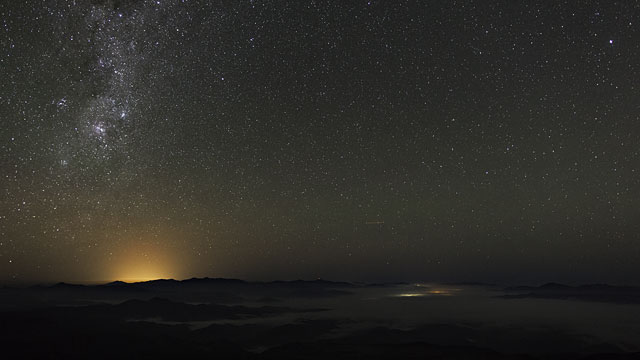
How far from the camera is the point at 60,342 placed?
192ft

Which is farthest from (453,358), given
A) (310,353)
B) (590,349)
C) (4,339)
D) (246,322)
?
(4,339)

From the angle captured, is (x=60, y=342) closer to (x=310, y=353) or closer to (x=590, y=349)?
(x=310, y=353)

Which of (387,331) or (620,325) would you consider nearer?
(387,331)

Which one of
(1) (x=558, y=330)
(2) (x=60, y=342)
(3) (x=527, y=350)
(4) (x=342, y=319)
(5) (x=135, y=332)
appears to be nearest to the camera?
(3) (x=527, y=350)

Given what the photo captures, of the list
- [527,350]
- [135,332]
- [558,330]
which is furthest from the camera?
[558,330]

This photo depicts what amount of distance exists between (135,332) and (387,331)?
36875 mm

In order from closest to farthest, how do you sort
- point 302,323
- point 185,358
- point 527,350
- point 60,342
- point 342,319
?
point 185,358 < point 527,350 < point 60,342 < point 302,323 < point 342,319

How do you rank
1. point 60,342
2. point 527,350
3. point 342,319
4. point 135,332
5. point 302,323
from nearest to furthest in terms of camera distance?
point 527,350 → point 60,342 → point 135,332 → point 302,323 → point 342,319

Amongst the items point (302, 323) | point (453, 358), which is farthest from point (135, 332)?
point (453, 358)

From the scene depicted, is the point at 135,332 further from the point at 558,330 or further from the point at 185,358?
the point at 558,330

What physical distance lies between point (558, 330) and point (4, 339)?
81.4 metres

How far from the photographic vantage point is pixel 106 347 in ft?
185

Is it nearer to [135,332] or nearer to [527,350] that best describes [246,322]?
Result: [135,332]

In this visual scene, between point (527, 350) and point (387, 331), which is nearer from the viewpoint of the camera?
point (527, 350)
